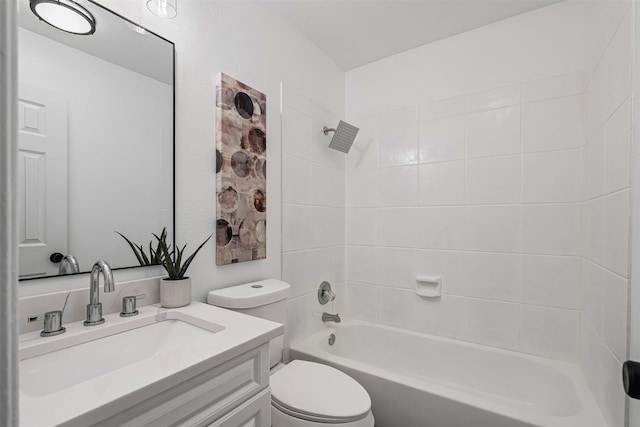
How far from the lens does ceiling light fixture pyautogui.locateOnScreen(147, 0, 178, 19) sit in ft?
3.73

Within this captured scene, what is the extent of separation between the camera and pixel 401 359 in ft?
6.77

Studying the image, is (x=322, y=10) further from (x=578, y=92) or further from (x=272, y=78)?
(x=578, y=92)

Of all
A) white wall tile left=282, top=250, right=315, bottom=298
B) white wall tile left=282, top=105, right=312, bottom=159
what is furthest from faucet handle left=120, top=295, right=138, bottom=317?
white wall tile left=282, top=105, right=312, bottom=159

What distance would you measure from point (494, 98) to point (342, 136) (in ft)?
3.07

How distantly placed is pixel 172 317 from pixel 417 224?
Result: 1.57 metres

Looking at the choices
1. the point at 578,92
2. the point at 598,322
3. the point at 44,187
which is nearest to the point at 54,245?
the point at 44,187

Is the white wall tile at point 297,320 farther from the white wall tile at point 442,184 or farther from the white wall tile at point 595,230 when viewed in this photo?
the white wall tile at point 595,230

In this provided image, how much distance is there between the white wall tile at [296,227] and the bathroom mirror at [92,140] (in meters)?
0.72

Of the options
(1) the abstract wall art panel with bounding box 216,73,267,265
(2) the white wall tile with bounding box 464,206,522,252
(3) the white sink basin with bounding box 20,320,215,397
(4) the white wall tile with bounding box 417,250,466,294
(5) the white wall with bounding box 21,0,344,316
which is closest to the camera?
(3) the white sink basin with bounding box 20,320,215,397

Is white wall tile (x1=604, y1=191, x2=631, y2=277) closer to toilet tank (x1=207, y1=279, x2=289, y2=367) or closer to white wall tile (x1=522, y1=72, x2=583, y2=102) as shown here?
white wall tile (x1=522, y1=72, x2=583, y2=102)

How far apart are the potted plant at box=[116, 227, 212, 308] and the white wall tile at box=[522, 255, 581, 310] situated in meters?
1.77

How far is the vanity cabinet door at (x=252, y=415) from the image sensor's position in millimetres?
831

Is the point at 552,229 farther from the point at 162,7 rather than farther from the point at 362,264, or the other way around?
the point at 162,7

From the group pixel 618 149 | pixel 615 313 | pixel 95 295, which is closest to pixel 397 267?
pixel 615 313
